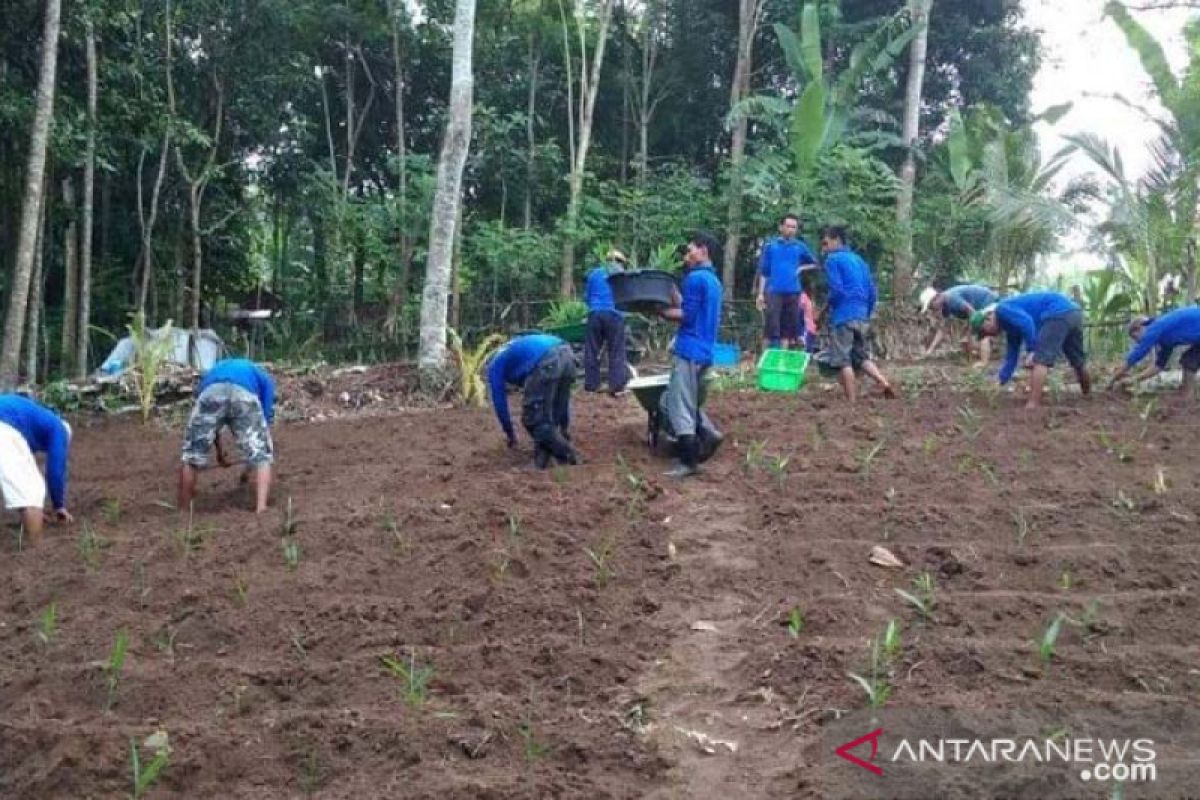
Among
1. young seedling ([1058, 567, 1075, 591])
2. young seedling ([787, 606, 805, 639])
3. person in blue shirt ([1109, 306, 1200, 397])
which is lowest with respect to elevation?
young seedling ([787, 606, 805, 639])

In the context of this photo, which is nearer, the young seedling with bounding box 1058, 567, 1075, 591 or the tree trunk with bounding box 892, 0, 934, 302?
the young seedling with bounding box 1058, 567, 1075, 591

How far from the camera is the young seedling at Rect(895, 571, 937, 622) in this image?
14.5 ft

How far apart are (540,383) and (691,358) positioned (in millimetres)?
953

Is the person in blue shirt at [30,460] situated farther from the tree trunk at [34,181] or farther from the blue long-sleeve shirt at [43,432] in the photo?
the tree trunk at [34,181]

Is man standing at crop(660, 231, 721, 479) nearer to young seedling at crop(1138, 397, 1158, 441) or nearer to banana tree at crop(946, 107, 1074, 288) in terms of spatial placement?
young seedling at crop(1138, 397, 1158, 441)

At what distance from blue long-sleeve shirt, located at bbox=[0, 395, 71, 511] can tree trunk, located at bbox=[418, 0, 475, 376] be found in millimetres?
4241

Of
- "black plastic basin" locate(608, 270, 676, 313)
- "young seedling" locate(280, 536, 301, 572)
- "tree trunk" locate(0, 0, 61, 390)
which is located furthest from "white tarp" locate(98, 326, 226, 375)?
"young seedling" locate(280, 536, 301, 572)

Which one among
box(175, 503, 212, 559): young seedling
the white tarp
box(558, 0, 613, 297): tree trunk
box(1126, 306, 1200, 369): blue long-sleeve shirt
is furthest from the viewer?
box(558, 0, 613, 297): tree trunk

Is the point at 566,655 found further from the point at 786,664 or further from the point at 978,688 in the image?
the point at 978,688

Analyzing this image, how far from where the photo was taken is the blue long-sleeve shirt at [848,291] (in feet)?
27.3

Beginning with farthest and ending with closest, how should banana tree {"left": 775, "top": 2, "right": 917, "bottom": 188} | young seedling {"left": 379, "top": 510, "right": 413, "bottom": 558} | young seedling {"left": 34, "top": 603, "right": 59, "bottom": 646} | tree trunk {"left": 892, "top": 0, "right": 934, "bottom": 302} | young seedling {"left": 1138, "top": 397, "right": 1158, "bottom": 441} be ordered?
tree trunk {"left": 892, "top": 0, "right": 934, "bottom": 302}
banana tree {"left": 775, "top": 2, "right": 917, "bottom": 188}
young seedling {"left": 1138, "top": 397, "right": 1158, "bottom": 441}
young seedling {"left": 379, "top": 510, "right": 413, "bottom": 558}
young seedling {"left": 34, "top": 603, "right": 59, "bottom": 646}

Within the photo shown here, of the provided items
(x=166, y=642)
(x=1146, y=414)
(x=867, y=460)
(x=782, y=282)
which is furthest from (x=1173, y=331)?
(x=166, y=642)

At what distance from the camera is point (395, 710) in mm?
3908

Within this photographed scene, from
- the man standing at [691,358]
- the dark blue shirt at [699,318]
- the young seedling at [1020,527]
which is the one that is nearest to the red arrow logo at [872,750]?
the young seedling at [1020,527]
